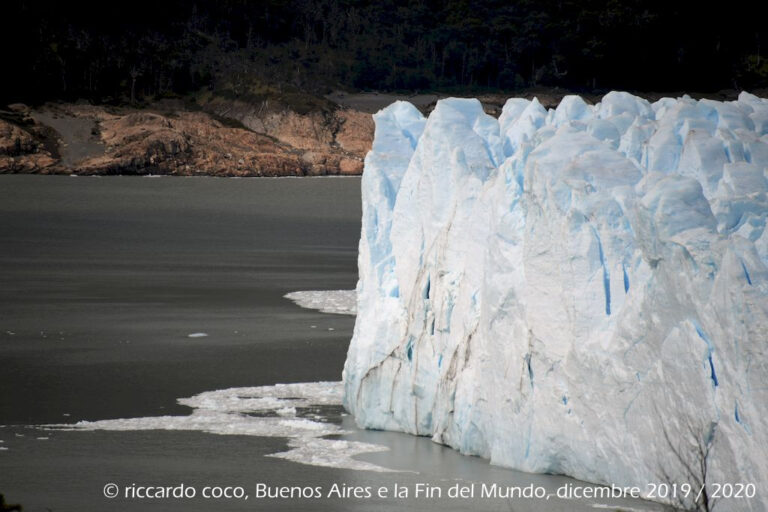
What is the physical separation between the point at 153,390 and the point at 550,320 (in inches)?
300

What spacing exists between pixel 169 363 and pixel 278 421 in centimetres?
537

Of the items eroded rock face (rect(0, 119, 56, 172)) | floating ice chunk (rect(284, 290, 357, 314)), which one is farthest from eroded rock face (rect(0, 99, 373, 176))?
floating ice chunk (rect(284, 290, 357, 314))

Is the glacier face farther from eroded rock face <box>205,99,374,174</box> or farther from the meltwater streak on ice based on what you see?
eroded rock face <box>205,99,374,174</box>

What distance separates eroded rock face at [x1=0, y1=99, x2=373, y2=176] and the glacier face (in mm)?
102585

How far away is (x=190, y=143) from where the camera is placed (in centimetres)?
11906

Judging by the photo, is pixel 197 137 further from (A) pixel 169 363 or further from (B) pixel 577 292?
(B) pixel 577 292

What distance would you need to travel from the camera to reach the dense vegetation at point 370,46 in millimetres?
137875

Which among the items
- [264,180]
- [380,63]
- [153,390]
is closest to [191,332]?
[153,390]

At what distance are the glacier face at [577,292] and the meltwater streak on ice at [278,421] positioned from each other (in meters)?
0.69

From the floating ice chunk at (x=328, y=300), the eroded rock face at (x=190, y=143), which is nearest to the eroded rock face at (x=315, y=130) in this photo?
the eroded rock face at (x=190, y=143)

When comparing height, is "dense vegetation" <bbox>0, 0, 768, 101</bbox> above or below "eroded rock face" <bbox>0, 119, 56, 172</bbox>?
above

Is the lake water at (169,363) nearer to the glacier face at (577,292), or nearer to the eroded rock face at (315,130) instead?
the glacier face at (577,292)

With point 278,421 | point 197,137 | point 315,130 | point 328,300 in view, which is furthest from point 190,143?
point 278,421

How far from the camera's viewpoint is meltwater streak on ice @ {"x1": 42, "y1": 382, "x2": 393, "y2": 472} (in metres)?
13.6
